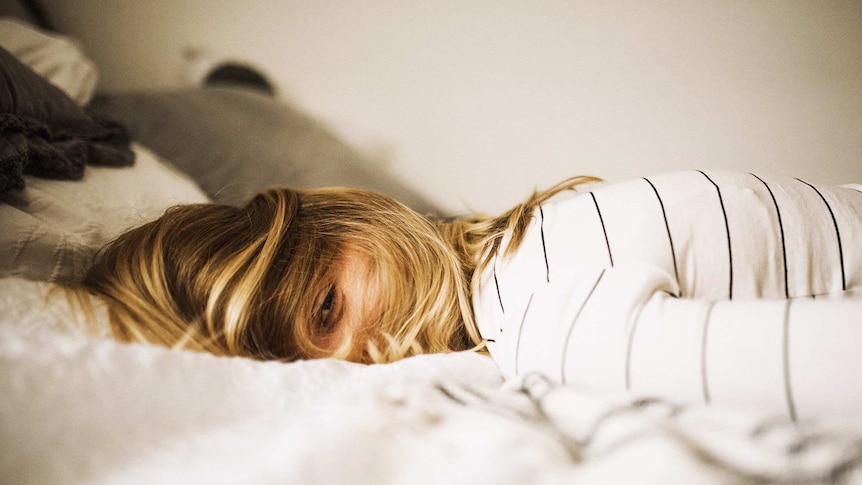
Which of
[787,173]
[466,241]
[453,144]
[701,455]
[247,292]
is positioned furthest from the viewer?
[453,144]

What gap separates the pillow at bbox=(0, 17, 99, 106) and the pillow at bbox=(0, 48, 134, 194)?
18 cm

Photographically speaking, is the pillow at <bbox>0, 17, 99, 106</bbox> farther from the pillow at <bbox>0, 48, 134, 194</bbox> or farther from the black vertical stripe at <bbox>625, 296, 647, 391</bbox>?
the black vertical stripe at <bbox>625, 296, 647, 391</bbox>

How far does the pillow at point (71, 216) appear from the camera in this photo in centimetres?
43

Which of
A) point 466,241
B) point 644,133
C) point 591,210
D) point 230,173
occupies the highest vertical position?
point 644,133

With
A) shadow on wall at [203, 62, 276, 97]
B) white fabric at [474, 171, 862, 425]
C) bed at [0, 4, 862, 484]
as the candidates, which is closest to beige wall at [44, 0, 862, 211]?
shadow on wall at [203, 62, 276, 97]

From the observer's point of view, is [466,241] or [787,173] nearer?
[466,241]

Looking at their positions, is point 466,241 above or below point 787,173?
below

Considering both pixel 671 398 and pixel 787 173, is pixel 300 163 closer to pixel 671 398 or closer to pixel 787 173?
pixel 671 398

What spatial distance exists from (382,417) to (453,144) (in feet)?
3.21

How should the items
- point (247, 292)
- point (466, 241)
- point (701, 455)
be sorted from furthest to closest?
point (466, 241) → point (247, 292) → point (701, 455)

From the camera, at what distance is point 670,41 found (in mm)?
954

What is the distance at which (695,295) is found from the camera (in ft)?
1.52

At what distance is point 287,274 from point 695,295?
48 centimetres

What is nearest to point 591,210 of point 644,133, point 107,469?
point 107,469
